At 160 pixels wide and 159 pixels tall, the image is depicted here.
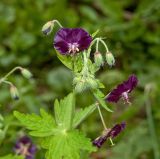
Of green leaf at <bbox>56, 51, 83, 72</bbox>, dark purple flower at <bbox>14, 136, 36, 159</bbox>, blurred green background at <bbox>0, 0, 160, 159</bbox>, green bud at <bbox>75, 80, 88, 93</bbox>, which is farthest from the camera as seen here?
blurred green background at <bbox>0, 0, 160, 159</bbox>

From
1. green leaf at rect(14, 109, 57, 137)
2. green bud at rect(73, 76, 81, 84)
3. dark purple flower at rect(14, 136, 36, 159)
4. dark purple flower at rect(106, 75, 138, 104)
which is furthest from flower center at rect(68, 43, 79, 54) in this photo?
dark purple flower at rect(14, 136, 36, 159)

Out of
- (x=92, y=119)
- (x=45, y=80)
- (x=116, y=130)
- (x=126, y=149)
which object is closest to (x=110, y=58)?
(x=116, y=130)

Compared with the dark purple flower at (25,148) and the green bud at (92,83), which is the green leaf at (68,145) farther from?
the dark purple flower at (25,148)

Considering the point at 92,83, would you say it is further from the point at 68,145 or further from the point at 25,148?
the point at 25,148

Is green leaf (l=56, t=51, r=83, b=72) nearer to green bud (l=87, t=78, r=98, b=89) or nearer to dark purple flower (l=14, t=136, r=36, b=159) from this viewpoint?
green bud (l=87, t=78, r=98, b=89)

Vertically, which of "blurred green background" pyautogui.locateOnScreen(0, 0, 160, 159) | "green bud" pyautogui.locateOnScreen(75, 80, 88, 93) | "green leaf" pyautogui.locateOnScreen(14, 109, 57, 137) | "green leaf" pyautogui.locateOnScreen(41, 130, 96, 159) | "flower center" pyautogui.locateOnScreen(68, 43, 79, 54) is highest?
"blurred green background" pyautogui.locateOnScreen(0, 0, 160, 159)

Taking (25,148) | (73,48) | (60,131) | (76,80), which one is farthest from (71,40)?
(25,148)
